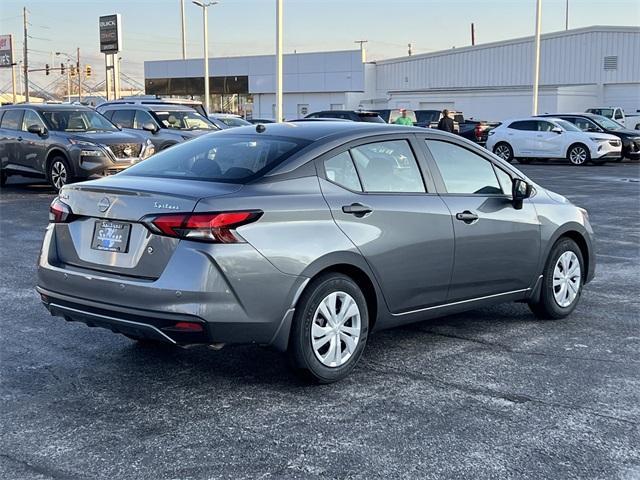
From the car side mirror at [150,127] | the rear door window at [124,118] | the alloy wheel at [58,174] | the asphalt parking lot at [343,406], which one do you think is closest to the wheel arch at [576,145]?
the car side mirror at [150,127]

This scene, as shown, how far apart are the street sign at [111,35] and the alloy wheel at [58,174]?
36080 mm

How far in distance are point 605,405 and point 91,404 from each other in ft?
9.76

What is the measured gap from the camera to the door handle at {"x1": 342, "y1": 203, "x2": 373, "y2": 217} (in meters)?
5.16

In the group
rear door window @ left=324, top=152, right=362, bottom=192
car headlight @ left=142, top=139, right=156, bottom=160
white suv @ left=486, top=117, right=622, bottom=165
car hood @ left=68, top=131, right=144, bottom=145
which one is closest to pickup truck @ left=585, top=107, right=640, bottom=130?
white suv @ left=486, top=117, right=622, bottom=165

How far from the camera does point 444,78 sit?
58000 mm

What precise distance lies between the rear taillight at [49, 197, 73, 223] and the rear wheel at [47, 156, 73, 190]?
11162 mm

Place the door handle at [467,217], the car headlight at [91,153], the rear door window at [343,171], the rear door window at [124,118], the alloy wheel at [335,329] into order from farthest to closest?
the rear door window at [124,118], the car headlight at [91,153], the door handle at [467,217], the rear door window at [343,171], the alloy wheel at [335,329]

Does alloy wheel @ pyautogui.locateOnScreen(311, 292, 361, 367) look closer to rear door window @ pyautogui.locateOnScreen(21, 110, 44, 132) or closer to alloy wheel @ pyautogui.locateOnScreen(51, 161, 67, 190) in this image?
alloy wheel @ pyautogui.locateOnScreen(51, 161, 67, 190)

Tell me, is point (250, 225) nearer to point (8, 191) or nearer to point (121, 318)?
point (121, 318)

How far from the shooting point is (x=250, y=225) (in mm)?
4652

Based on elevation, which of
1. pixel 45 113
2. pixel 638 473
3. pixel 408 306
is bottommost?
pixel 638 473

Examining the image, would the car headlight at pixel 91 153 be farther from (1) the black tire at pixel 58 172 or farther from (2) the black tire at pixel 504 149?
(2) the black tire at pixel 504 149

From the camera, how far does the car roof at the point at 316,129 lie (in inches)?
218

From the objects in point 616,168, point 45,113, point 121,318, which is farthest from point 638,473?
point 616,168
